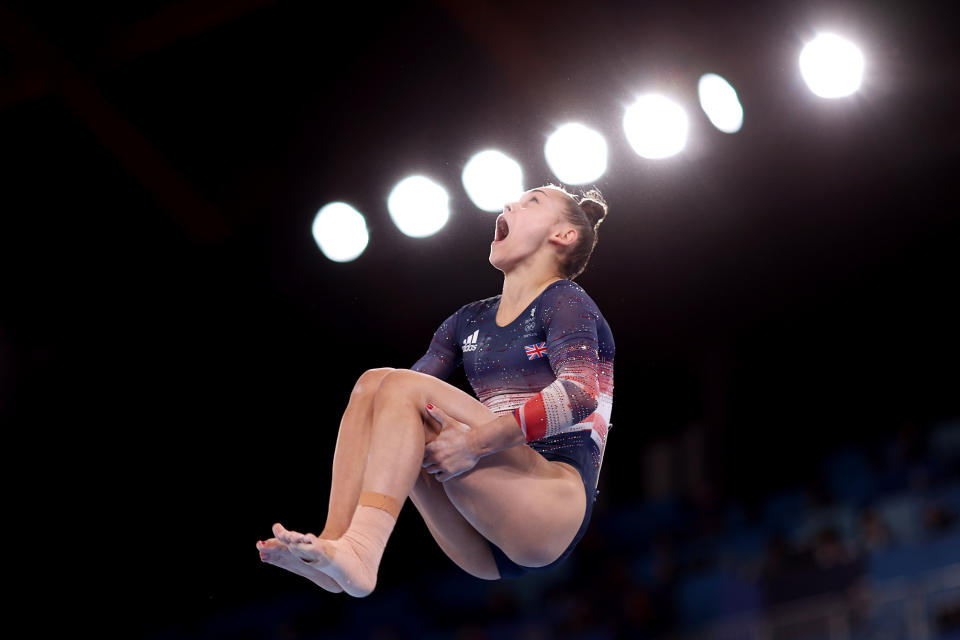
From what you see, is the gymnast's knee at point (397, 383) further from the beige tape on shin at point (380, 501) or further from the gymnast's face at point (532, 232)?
the gymnast's face at point (532, 232)

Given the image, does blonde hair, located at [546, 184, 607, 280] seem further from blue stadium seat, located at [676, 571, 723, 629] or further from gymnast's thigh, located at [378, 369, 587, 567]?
blue stadium seat, located at [676, 571, 723, 629]

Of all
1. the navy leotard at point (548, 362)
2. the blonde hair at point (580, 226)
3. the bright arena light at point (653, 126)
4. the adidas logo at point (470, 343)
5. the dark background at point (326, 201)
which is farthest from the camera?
the dark background at point (326, 201)

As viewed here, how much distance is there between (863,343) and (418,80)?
6412 millimetres

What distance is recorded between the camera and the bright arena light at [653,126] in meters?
6.00

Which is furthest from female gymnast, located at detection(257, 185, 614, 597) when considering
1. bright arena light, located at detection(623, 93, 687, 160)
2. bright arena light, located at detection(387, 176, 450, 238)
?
bright arena light, located at detection(387, 176, 450, 238)

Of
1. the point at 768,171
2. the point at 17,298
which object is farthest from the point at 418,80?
the point at 17,298

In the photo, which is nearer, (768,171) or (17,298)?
(768,171)

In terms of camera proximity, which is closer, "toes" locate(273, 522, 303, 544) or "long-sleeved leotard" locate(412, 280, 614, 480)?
"toes" locate(273, 522, 303, 544)

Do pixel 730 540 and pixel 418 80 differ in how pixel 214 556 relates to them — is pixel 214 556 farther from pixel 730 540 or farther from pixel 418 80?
pixel 418 80

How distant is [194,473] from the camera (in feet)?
34.1

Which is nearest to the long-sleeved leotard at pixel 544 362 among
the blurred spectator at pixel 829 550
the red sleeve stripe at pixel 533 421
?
the red sleeve stripe at pixel 533 421

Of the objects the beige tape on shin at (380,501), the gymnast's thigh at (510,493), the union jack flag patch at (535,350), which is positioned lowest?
the beige tape on shin at (380,501)

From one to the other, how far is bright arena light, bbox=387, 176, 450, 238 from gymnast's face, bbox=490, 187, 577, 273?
7.90 feet

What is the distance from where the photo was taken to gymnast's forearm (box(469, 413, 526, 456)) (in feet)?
10.2
